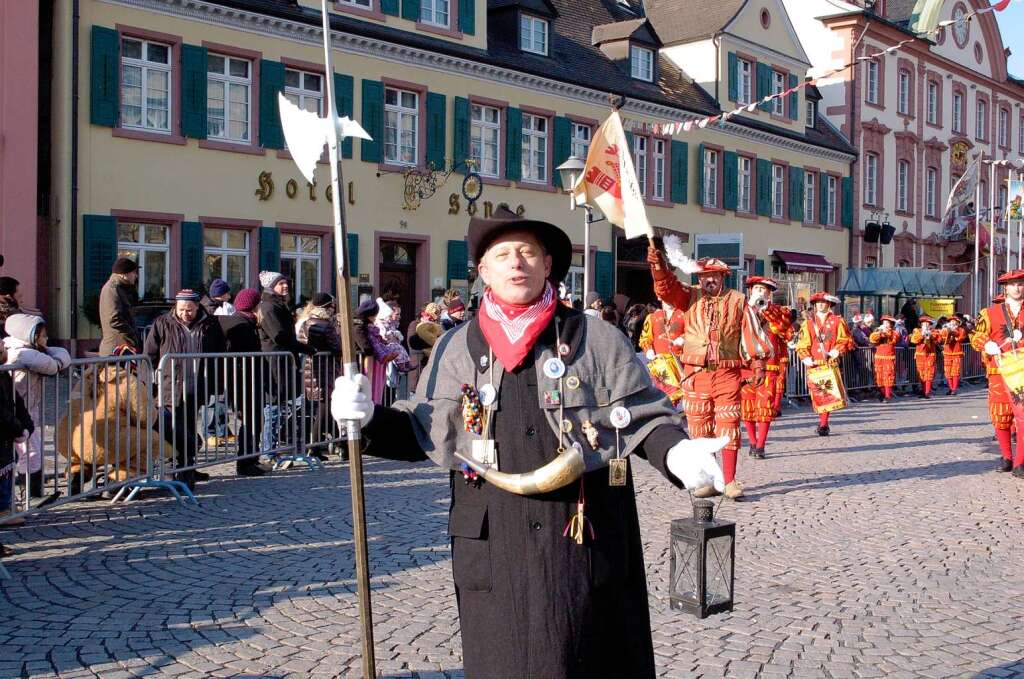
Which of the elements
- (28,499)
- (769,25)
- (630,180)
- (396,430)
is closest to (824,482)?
(630,180)

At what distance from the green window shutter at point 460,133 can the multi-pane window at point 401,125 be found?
97 cm

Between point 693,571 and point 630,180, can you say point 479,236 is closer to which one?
point 693,571

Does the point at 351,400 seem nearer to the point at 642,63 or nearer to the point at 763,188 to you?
the point at 642,63

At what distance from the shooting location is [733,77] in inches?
1325

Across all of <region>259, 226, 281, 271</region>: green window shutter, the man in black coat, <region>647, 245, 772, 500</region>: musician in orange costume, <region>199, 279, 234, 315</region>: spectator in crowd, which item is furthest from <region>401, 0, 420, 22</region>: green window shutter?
the man in black coat

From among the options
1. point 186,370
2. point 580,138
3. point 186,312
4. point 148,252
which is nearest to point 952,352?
point 580,138

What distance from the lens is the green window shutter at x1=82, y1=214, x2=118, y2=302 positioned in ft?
60.2

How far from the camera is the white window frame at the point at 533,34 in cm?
2662

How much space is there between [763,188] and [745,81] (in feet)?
10.9

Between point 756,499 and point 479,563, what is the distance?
6.05 metres

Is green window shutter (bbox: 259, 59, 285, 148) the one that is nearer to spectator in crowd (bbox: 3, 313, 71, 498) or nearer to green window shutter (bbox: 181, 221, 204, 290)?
green window shutter (bbox: 181, 221, 204, 290)

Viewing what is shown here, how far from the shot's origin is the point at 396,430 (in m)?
3.50

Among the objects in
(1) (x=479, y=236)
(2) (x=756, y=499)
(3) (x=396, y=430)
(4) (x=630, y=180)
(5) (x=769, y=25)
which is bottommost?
(2) (x=756, y=499)

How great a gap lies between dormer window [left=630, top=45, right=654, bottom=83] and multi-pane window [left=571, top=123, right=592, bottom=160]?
3.05 metres
